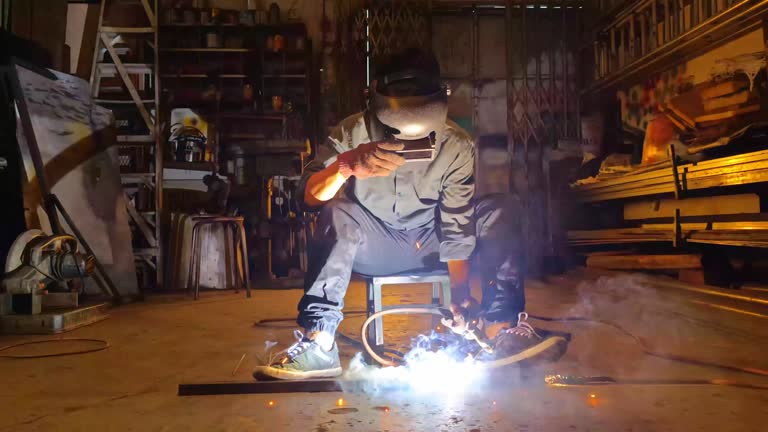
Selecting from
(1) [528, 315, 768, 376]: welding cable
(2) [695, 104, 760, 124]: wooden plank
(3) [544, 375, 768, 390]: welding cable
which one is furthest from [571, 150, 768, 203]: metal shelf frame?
(3) [544, 375, 768, 390]: welding cable

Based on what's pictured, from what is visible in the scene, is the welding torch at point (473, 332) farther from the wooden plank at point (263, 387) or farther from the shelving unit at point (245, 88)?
the shelving unit at point (245, 88)

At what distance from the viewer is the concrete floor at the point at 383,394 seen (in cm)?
137

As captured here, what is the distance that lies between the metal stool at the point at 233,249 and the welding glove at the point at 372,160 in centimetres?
272

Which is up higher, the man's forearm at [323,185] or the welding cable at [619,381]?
the man's forearm at [323,185]

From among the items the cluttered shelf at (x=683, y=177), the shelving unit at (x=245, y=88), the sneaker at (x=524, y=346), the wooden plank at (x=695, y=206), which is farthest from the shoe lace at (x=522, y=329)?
the shelving unit at (x=245, y=88)

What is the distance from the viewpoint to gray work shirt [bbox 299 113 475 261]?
198cm

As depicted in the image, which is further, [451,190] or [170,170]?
[170,170]

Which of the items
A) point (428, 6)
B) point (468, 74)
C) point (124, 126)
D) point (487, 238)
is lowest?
point (487, 238)

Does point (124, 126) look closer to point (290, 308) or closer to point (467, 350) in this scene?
point (290, 308)

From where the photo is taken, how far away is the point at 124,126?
6359mm

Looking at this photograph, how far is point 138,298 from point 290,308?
1370mm

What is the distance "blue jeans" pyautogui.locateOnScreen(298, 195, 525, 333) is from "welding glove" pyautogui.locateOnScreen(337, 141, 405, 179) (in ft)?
0.73

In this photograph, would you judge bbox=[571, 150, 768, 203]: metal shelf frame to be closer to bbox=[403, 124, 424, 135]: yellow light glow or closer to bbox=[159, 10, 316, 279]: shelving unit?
bbox=[403, 124, 424, 135]: yellow light glow

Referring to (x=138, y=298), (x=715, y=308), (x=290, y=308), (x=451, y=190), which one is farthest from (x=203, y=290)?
(x=715, y=308)
